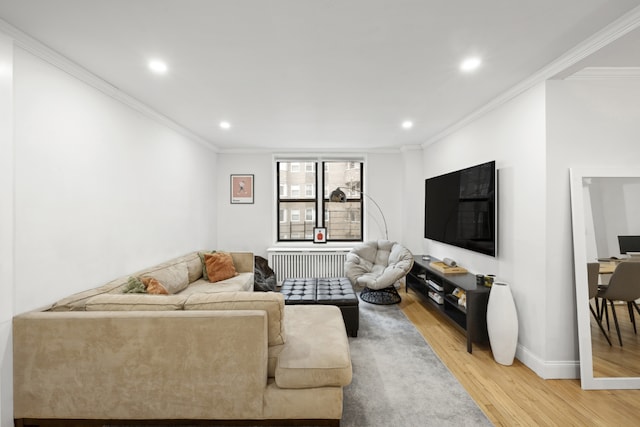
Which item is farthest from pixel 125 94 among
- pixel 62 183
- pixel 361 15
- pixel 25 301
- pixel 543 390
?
pixel 543 390

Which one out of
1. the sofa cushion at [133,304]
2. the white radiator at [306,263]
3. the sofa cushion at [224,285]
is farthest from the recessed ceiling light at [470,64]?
the white radiator at [306,263]

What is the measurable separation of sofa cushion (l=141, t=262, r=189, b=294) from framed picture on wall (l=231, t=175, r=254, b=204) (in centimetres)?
208

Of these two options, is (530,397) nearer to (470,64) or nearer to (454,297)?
(454,297)

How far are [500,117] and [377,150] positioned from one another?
2.71 meters

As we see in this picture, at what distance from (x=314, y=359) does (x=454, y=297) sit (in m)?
2.17

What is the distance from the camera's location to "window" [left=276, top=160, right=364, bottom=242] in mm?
5961

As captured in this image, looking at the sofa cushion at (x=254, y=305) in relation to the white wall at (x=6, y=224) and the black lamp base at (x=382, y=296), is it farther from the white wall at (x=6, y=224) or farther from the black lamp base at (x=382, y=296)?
the black lamp base at (x=382, y=296)

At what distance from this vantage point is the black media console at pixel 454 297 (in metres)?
2.99

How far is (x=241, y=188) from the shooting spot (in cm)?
568

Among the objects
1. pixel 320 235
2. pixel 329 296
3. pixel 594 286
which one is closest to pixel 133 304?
pixel 329 296

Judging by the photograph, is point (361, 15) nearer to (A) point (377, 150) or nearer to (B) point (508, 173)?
(B) point (508, 173)

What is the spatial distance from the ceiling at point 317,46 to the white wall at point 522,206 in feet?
0.93

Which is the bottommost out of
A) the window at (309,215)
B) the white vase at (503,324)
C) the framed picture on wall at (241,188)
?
the white vase at (503,324)

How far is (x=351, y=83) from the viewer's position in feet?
8.87
